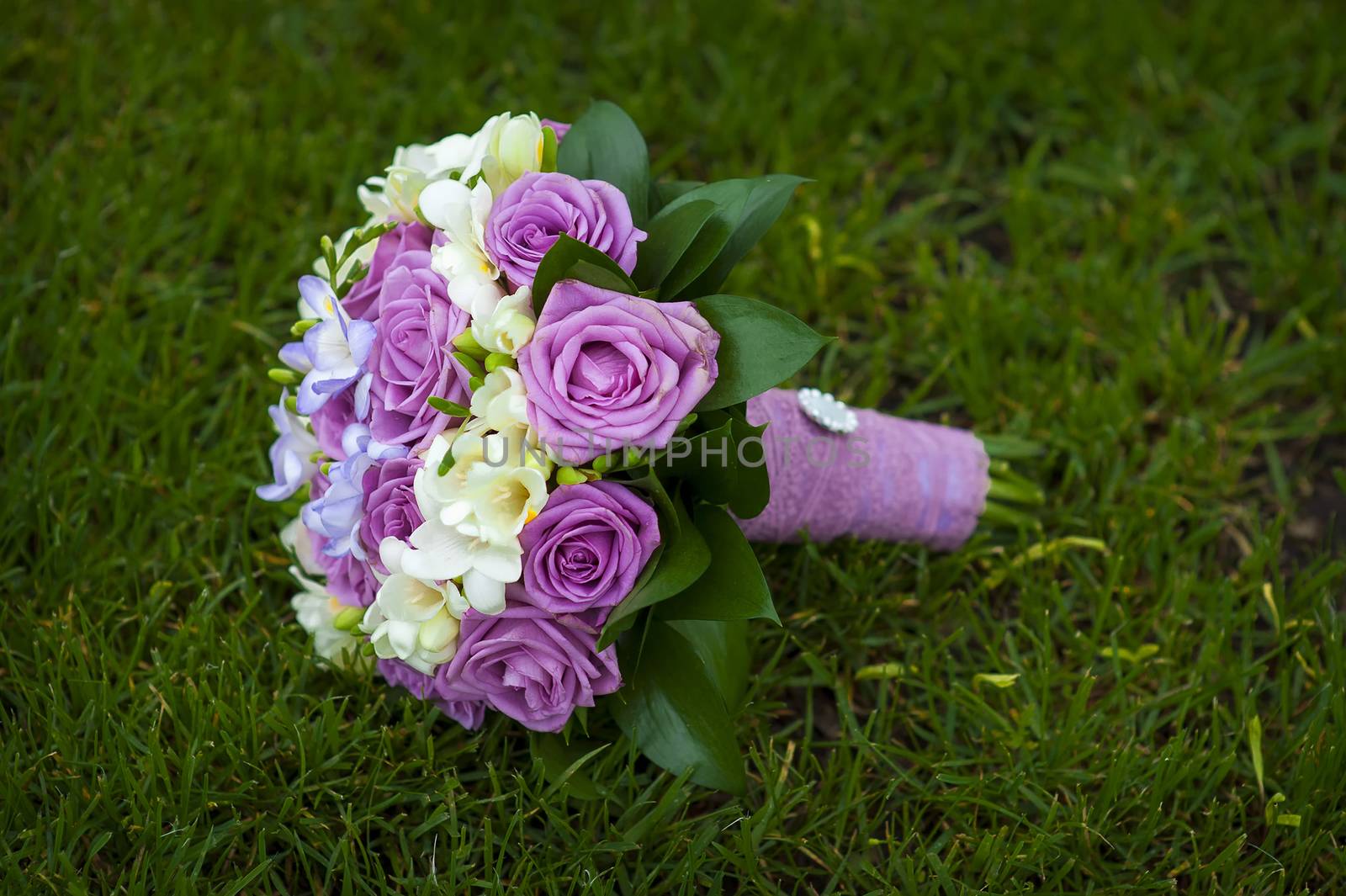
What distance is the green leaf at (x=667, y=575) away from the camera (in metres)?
1.12

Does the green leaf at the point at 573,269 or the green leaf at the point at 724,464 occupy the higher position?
the green leaf at the point at 573,269

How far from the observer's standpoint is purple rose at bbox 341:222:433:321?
4.10ft

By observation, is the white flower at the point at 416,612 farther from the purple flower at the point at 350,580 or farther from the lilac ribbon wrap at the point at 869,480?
the lilac ribbon wrap at the point at 869,480

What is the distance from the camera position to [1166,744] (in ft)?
4.69

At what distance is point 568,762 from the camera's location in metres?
1.33

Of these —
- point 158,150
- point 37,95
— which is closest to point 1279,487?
point 158,150

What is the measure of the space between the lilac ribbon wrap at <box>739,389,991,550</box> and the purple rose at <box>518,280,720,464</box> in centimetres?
33

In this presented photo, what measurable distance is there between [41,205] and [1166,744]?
1852mm

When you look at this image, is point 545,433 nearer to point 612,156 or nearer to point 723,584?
point 723,584

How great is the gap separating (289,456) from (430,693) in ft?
1.04

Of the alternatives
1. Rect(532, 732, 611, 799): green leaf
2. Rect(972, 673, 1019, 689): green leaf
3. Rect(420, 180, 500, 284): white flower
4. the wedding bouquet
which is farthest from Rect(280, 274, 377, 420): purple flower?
Rect(972, 673, 1019, 689): green leaf

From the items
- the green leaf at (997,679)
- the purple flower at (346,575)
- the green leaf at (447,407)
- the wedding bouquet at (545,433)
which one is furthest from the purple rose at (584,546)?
the green leaf at (997,679)

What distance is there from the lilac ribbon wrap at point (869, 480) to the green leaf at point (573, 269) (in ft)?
1.11

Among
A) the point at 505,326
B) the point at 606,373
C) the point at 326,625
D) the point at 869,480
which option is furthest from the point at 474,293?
the point at 869,480
